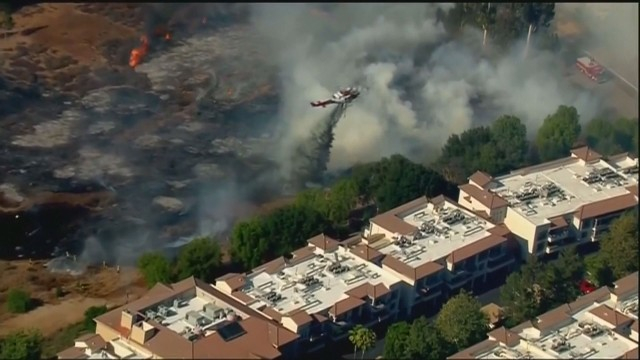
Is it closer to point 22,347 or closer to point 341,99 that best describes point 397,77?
point 341,99

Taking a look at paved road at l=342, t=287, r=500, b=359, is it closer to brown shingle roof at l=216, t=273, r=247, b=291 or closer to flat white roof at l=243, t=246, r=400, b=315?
flat white roof at l=243, t=246, r=400, b=315

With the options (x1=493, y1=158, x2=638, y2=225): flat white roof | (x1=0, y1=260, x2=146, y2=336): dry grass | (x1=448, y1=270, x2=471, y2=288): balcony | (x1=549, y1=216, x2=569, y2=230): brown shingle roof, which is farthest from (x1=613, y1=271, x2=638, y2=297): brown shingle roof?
(x1=0, y1=260, x2=146, y2=336): dry grass

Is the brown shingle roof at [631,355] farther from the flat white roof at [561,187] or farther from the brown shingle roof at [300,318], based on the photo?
the brown shingle roof at [300,318]

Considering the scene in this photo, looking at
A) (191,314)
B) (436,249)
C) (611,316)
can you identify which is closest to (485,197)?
(436,249)

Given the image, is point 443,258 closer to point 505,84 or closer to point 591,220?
point 591,220

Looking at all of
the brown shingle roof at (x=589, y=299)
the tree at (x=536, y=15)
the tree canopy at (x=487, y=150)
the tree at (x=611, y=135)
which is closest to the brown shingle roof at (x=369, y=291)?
the brown shingle roof at (x=589, y=299)

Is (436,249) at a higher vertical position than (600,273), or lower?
higher

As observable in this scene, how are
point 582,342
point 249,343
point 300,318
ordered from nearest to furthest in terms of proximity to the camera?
point 249,343
point 582,342
point 300,318

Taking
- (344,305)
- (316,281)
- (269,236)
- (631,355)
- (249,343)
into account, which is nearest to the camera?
(249,343)
